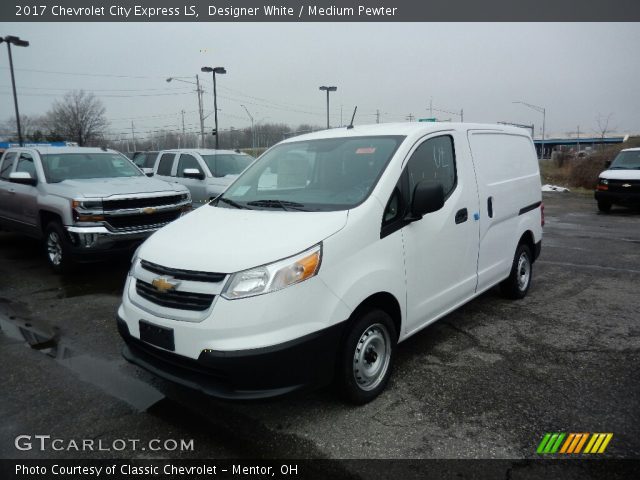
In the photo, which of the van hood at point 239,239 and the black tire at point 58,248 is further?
the black tire at point 58,248

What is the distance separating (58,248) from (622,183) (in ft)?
48.4

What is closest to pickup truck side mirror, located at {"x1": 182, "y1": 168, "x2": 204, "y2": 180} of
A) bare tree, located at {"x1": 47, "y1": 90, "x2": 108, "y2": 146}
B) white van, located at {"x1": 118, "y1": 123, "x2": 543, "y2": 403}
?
white van, located at {"x1": 118, "y1": 123, "x2": 543, "y2": 403}

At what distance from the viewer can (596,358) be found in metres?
4.10

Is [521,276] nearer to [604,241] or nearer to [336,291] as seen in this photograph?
[336,291]

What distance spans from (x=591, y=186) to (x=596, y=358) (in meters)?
22.0

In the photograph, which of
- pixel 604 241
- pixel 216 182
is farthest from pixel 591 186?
pixel 216 182

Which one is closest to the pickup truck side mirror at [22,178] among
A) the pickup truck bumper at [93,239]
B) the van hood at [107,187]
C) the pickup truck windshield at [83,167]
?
the pickup truck windshield at [83,167]

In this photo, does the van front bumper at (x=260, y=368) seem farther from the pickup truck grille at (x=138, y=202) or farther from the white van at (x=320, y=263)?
the pickup truck grille at (x=138, y=202)

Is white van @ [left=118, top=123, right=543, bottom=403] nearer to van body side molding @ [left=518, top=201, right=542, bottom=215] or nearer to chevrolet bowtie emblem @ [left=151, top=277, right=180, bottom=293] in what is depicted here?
chevrolet bowtie emblem @ [left=151, top=277, right=180, bottom=293]

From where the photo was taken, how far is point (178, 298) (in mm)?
2965

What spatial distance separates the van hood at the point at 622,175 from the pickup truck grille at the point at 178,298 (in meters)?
14.7

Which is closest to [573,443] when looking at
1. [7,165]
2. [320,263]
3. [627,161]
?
[320,263]

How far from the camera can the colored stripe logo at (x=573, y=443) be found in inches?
112

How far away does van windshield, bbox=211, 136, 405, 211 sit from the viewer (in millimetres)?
3572
